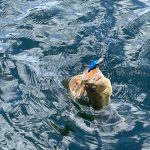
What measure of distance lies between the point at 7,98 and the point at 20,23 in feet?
11.0

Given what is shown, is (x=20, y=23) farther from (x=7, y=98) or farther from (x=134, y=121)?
(x=134, y=121)

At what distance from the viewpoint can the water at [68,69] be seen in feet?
25.9

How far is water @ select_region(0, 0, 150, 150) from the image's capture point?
790 cm

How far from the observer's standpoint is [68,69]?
9.65m

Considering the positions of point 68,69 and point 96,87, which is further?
point 68,69

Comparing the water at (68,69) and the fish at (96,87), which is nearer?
the fish at (96,87)

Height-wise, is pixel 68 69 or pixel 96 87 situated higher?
pixel 96 87

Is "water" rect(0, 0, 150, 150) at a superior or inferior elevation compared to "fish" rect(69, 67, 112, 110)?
inferior

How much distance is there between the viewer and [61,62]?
9.93 m

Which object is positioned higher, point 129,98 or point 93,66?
point 93,66

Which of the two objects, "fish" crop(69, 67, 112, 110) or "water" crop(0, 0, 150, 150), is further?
"water" crop(0, 0, 150, 150)

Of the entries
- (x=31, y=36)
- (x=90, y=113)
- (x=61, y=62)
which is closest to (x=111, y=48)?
(x=61, y=62)

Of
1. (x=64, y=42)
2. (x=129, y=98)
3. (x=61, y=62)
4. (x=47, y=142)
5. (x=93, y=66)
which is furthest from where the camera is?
(x=64, y=42)

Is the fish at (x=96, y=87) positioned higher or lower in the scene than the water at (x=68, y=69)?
higher
